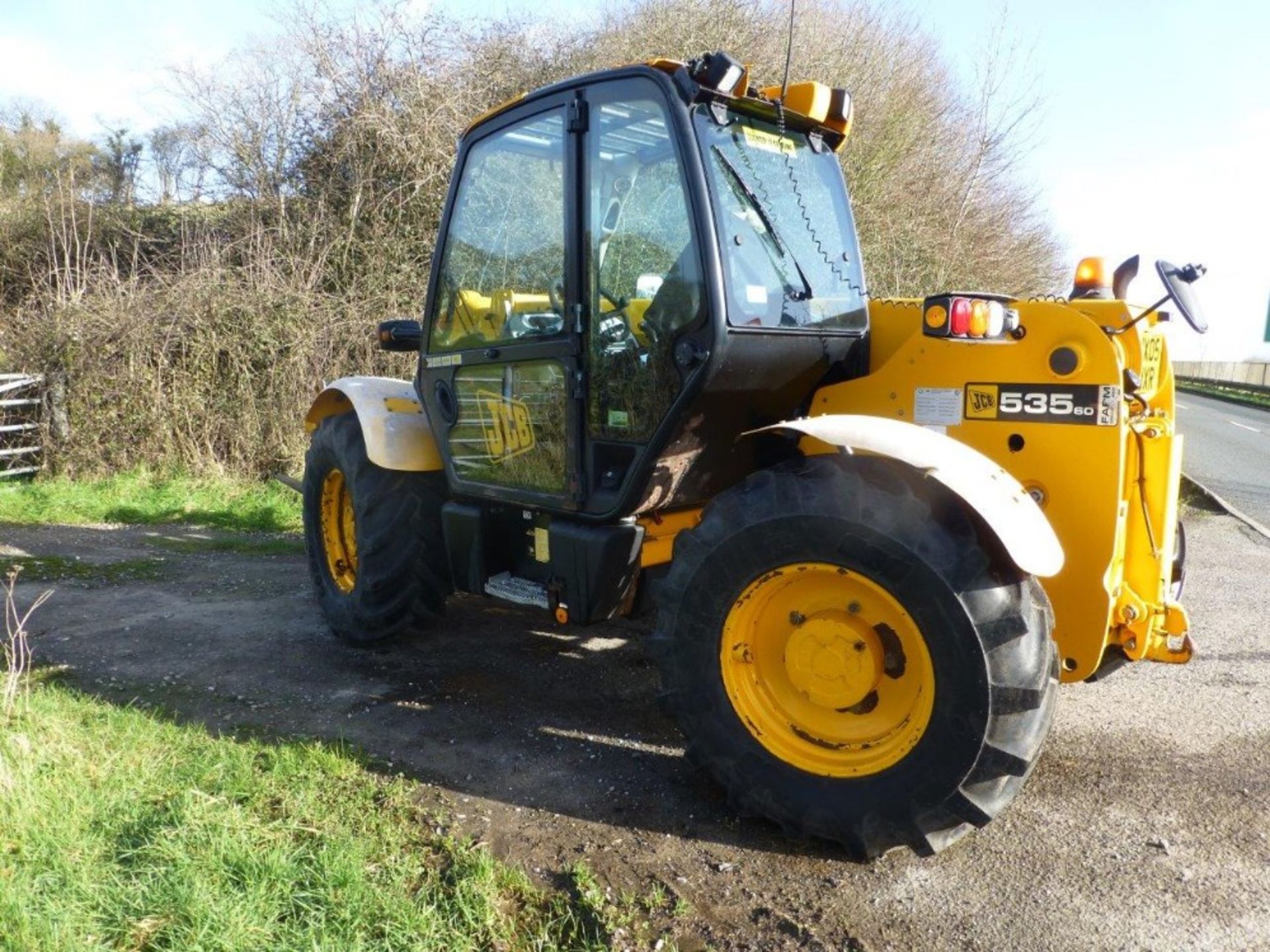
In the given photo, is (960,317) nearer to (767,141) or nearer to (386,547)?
(767,141)

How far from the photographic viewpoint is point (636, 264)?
331cm

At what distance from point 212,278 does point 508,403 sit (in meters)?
7.17

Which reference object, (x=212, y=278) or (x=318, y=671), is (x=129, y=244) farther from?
(x=318, y=671)

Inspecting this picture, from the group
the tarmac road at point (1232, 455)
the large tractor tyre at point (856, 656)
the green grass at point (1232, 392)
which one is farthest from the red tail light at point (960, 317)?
the green grass at point (1232, 392)

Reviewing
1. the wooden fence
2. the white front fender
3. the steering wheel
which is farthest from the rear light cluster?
the wooden fence

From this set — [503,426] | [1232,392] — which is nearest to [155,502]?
[503,426]

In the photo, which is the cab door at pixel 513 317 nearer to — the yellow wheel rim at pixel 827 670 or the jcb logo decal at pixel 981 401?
the yellow wheel rim at pixel 827 670

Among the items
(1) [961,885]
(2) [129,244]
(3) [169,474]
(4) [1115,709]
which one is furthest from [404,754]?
(2) [129,244]

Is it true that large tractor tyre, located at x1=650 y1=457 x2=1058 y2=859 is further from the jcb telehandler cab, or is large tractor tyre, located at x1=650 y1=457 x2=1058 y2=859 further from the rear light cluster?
the rear light cluster

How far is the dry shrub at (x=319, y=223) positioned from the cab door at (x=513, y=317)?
6085 millimetres

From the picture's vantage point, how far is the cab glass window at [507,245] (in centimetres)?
359

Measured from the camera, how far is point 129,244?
1241cm

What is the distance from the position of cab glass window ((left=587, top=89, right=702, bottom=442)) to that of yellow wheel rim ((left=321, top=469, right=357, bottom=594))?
215 centimetres

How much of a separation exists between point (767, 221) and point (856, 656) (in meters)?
1.54
